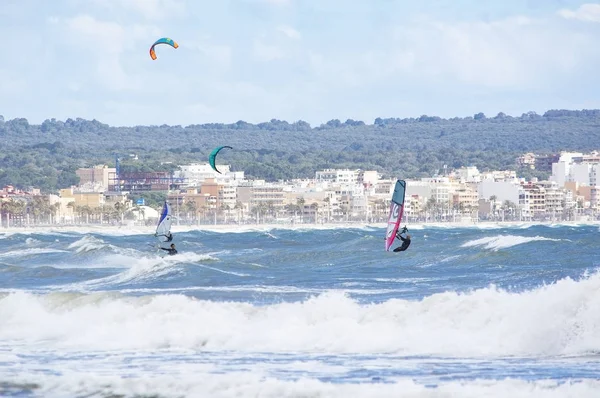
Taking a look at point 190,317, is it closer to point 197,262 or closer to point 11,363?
point 11,363

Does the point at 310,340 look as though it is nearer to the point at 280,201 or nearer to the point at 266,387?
the point at 266,387

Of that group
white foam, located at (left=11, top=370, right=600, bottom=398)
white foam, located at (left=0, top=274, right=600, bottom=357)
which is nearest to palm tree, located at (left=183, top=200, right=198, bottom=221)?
white foam, located at (left=0, top=274, right=600, bottom=357)

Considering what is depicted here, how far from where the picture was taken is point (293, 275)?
33125mm

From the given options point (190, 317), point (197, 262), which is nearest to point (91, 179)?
point (197, 262)

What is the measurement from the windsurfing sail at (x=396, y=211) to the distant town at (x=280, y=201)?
121410 mm

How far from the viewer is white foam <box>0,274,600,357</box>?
17.2 m

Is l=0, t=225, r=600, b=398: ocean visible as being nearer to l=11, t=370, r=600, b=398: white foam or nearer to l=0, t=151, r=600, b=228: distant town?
l=11, t=370, r=600, b=398: white foam

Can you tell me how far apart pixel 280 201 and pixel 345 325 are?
14699cm

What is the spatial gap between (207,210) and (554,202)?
50669 mm

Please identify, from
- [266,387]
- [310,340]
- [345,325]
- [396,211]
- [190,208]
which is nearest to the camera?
[266,387]

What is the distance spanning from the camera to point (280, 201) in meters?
166

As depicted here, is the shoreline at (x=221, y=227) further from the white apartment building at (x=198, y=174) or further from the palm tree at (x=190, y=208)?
the white apartment building at (x=198, y=174)

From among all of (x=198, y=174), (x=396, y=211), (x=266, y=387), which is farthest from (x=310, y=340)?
(x=198, y=174)

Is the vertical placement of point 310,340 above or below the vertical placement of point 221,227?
above
